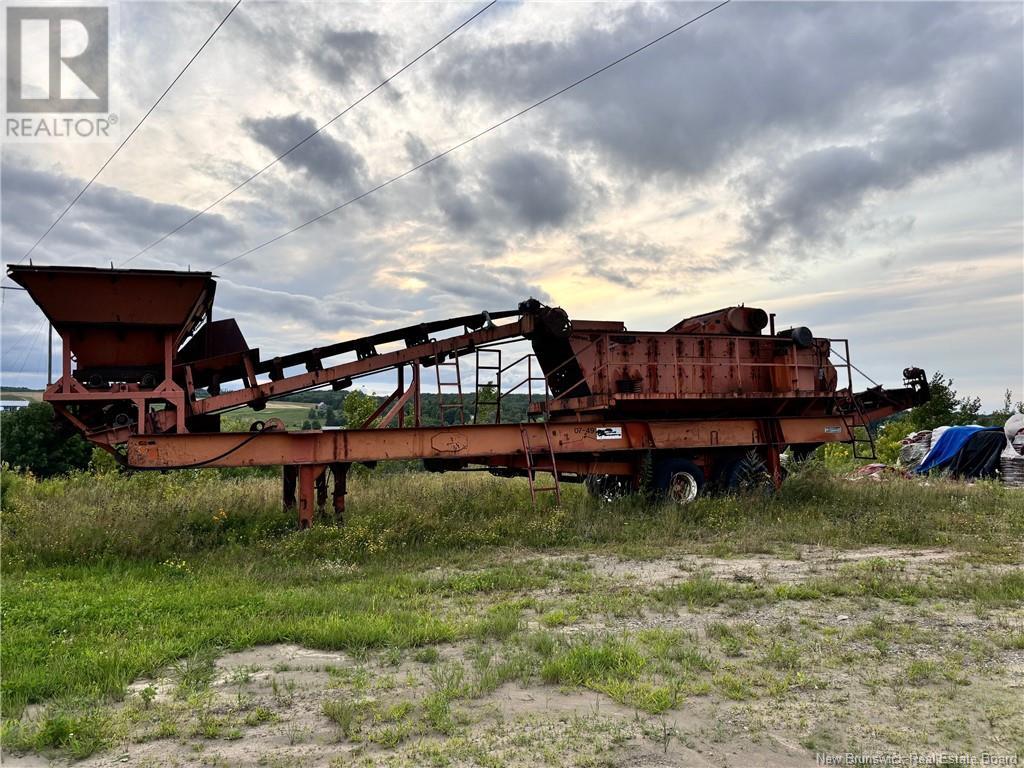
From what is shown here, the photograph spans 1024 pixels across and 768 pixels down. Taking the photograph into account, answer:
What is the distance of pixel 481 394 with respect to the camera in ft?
43.2

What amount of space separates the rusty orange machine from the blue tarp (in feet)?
24.1

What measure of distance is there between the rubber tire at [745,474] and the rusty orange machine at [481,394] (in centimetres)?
4

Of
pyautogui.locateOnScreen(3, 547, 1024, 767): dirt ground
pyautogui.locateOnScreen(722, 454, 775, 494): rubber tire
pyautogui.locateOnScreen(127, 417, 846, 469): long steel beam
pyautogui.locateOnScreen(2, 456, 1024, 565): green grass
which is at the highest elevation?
pyautogui.locateOnScreen(127, 417, 846, 469): long steel beam

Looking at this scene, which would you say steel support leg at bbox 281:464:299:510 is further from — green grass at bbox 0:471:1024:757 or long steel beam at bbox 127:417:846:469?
long steel beam at bbox 127:417:846:469

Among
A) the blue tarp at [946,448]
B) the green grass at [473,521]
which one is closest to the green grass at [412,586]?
the green grass at [473,521]

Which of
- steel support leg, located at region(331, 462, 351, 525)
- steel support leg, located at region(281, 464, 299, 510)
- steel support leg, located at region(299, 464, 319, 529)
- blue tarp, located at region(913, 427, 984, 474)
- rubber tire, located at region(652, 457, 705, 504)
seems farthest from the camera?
blue tarp, located at region(913, 427, 984, 474)

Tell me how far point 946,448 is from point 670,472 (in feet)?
43.5

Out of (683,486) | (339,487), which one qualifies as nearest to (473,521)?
(339,487)

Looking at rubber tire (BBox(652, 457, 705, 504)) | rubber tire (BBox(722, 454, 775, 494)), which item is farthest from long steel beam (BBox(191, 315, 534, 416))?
rubber tire (BBox(722, 454, 775, 494))

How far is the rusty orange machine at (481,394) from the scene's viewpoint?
915cm

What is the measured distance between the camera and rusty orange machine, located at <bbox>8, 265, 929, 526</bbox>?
9148mm

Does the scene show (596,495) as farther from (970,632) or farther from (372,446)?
(970,632)

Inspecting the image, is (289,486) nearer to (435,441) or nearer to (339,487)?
(339,487)

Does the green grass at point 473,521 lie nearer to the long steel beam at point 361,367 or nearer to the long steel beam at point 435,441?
the long steel beam at point 435,441
